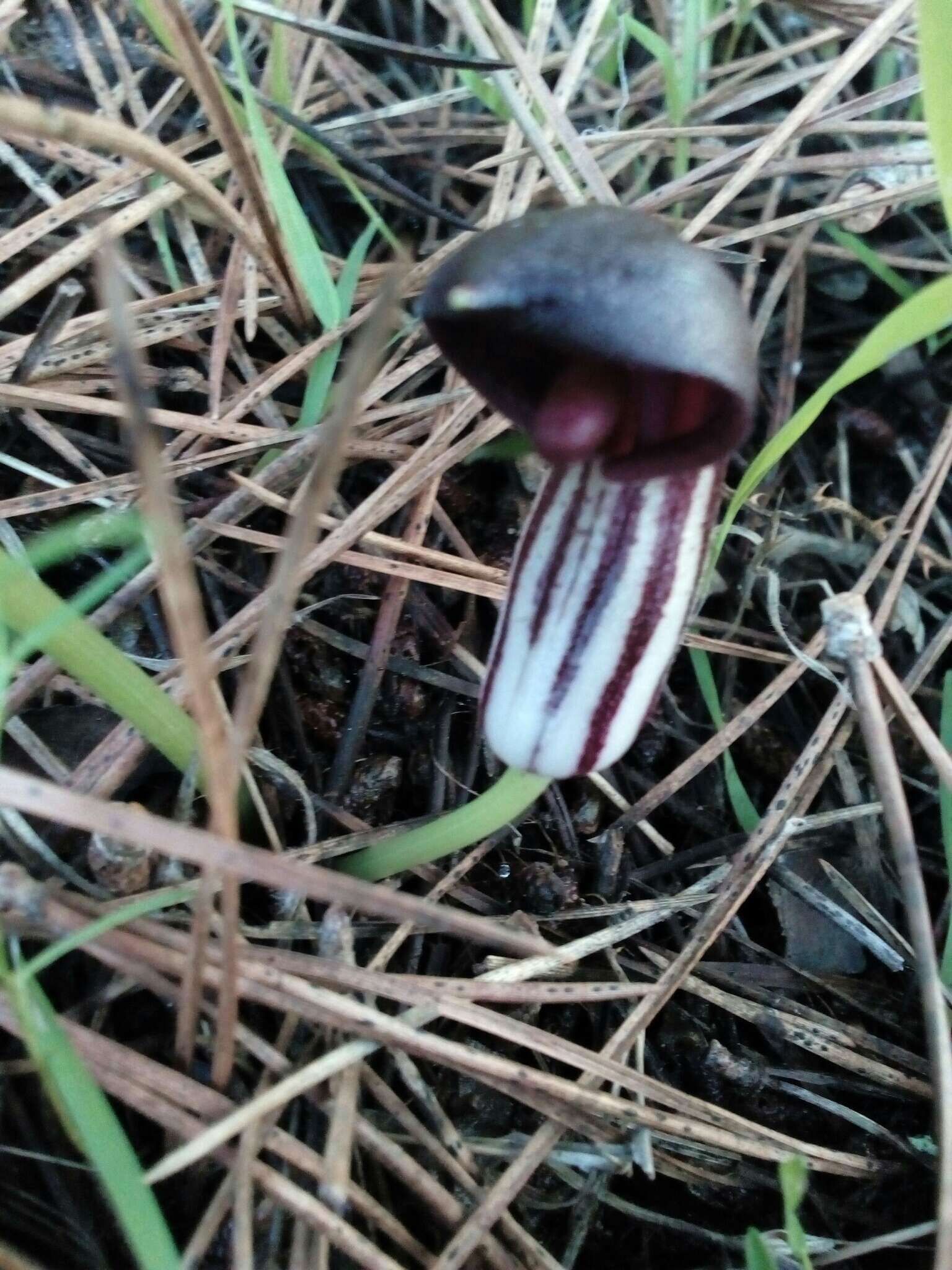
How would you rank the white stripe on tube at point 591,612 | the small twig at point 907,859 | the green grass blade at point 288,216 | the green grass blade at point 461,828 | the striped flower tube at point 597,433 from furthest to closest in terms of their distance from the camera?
1. the green grass blade at point 288,216
2. the green grass blade at point 461,828
3. the white stripe on tube at point 591,612
4. the small twig at point 907,859
5. the striped flower tube at point 597,433

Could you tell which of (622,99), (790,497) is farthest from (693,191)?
(790,497)

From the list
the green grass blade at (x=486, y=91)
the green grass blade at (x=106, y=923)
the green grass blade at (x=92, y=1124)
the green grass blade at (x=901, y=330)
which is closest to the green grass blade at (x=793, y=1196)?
the green grass blade at (x=92, y=1124)

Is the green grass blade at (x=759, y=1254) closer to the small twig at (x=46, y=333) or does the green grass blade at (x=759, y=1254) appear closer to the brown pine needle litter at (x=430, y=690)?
the brown pine needle litter at (x=430, y=690)

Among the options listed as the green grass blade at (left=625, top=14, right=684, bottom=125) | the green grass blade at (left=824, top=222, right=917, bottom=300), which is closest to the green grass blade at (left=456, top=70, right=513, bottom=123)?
the green grass blade at (left=625, top=14, right=684, bottom=125)

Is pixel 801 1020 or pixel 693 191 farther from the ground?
pixel 693 191

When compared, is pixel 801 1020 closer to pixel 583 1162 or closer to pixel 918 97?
pixel 583 1162

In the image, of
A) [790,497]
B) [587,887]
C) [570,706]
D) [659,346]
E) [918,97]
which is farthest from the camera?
[918,97]

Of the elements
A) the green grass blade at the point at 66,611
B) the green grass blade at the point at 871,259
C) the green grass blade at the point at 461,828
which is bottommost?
the green grass blade at the point at 461,828
